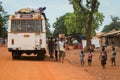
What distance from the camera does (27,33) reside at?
28.8 meters

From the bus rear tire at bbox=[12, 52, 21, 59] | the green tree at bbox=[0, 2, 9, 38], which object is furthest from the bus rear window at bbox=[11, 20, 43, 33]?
the green tree at bbox=[0, 2, 9, 38]

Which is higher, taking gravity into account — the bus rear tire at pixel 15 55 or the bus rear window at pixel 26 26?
the bus rear window at pixel 26 26

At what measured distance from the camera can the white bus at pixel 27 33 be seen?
2858 centimetres

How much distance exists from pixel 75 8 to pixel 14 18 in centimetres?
2715

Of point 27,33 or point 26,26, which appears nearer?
point 27,33

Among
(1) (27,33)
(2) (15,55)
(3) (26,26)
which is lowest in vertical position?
(2) (15,55)

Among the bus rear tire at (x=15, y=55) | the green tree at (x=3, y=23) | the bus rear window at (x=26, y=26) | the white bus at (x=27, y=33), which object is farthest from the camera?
the green tree at (x=3, y=23)

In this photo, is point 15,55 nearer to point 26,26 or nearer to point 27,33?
point 27,33

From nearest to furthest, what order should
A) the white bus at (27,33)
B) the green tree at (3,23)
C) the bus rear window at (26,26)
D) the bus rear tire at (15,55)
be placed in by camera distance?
the white bus at (27,33), the bus rear window at (26,26), the bus rear tire at (15,55), the green tree at (3,23)

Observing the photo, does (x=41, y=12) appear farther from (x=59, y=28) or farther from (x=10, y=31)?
(x=59, y=28)

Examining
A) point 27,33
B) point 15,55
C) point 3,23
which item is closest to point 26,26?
point 27,33

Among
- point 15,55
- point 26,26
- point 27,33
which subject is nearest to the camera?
Result: point 27,33

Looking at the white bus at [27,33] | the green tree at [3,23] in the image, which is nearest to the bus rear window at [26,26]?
the white bus at [27,33]

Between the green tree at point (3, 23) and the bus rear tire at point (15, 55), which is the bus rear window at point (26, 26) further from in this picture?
the green tree at point (3, 23)
